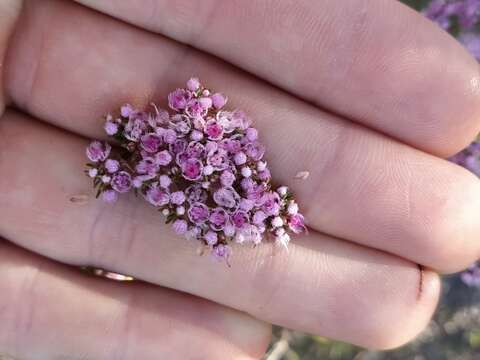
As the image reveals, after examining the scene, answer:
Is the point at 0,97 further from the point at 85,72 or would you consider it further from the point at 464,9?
the point at 464,9

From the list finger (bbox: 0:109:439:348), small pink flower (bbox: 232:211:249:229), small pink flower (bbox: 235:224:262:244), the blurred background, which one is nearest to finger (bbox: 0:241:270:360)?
finger (bbox: 0:109:439:348)

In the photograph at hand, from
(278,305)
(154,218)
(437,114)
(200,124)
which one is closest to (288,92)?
(200,124)

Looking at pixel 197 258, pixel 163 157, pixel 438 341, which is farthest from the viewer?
pixel 438 341

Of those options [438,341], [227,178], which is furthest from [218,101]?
[438,341]

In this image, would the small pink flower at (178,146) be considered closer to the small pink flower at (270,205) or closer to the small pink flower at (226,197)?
the small pink flower at (226,197)

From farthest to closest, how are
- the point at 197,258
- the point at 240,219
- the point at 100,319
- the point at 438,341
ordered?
the point at 438,341
the point at 100,319
the point at 197,258
the point at 240,219

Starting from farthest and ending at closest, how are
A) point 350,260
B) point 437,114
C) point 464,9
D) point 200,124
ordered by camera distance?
point 464,9, point 350,260, point 437,114, point 200,124

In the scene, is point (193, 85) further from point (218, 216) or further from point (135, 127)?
point (218, 216)

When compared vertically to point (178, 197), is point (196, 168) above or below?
above
